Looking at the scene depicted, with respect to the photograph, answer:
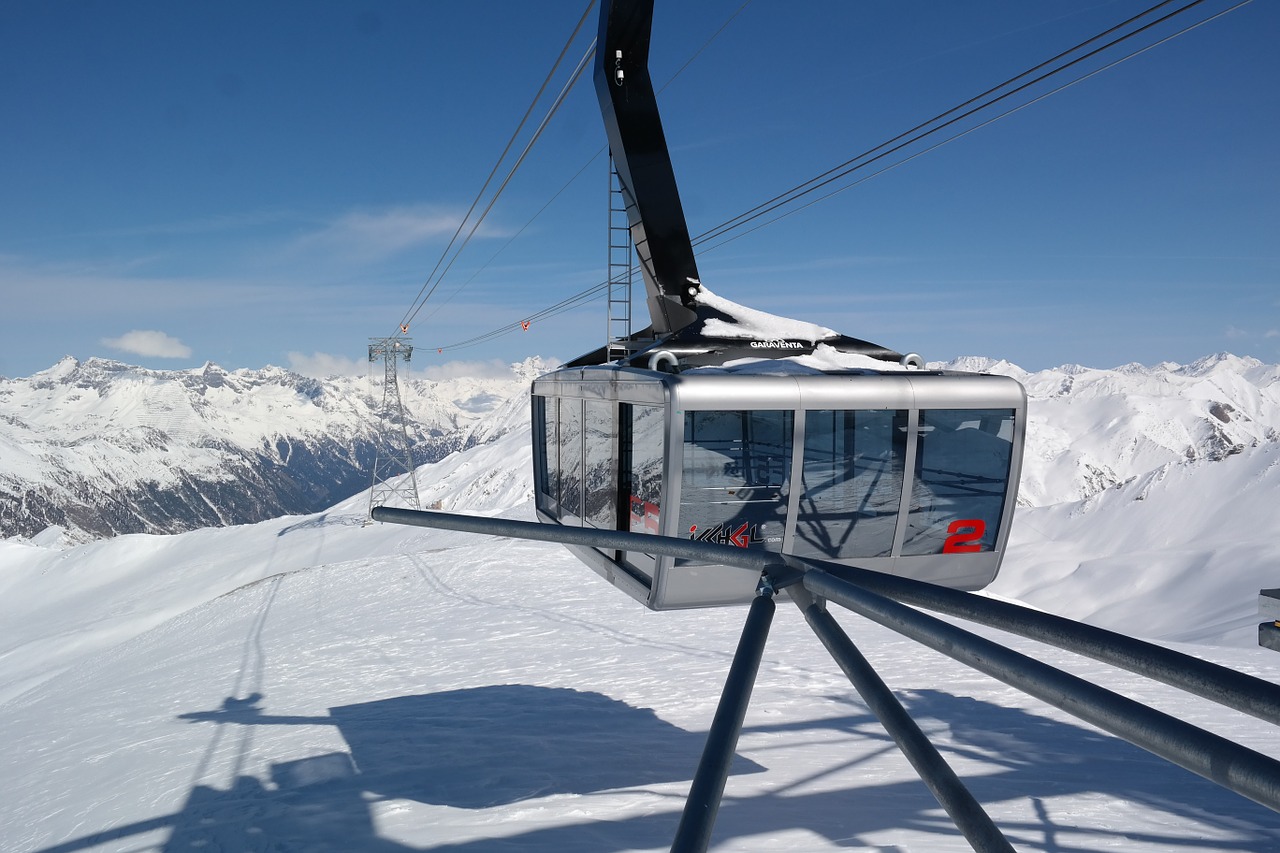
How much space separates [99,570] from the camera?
40.8m

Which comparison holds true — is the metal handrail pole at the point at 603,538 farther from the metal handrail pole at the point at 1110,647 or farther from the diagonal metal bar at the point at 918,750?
the metal handrail pole at the point at 1110,647

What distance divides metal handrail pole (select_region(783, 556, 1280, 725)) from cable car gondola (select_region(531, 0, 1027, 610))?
324cm

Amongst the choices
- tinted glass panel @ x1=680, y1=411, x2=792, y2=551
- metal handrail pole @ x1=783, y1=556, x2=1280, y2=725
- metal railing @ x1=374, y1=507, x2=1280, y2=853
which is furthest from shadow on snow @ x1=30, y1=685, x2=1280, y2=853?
metal handrail pole @ x1=783, y1=556, x2=1280, y2=725

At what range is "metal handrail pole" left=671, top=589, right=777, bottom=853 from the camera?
1.89 meters

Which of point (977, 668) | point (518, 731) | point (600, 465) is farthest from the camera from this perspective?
point (518, 731)

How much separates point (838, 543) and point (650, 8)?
5732mm

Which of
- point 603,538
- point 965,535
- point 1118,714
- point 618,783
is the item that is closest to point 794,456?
point 965,535

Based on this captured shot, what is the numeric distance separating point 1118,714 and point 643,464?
15.9ft

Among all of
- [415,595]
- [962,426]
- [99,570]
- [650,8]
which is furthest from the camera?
[99,570]

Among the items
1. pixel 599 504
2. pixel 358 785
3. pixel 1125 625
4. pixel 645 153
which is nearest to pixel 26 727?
pixel 358 785

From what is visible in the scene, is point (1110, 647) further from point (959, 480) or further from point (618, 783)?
point (618, 783)

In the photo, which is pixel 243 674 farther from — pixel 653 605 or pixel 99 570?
pixel 99 570

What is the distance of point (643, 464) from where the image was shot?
6.27 meters

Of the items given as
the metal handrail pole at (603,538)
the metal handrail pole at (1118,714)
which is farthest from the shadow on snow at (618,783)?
the metal handrail pole at (1118,714)
